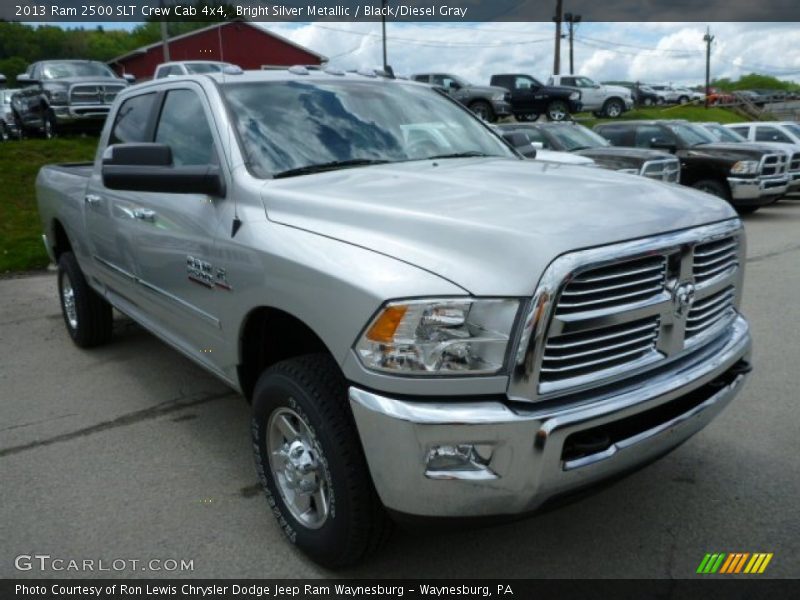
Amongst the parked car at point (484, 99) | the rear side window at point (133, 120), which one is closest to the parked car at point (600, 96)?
the parked car at point (484, 99)

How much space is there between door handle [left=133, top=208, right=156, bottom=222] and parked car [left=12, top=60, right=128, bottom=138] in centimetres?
1241

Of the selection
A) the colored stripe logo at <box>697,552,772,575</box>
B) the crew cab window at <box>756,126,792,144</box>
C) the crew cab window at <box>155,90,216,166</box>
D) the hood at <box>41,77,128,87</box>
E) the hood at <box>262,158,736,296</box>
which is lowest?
the colored stripe logo at <box>697,552,772,575</box>

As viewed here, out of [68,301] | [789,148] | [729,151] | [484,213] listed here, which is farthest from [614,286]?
[789,148]

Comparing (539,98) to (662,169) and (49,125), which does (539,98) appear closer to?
(662,169)

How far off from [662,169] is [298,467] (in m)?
10.3

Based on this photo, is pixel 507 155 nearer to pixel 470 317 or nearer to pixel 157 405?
pixel 470 317

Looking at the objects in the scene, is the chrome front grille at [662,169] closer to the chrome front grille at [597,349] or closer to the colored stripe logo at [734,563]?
the colored stripe logo at [734,563]

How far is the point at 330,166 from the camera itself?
3.37 meters

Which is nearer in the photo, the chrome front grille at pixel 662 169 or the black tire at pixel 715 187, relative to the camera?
the chrome front grille at pixel 662 169

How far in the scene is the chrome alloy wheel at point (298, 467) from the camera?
8.85 feet

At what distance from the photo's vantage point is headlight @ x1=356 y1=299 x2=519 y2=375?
220 cm

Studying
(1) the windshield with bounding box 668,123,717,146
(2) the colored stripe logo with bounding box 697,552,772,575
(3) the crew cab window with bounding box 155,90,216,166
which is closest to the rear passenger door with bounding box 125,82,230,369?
(3) the crew cab window with bounding box 155,90,216,166

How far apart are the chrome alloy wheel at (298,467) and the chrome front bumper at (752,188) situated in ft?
38.3

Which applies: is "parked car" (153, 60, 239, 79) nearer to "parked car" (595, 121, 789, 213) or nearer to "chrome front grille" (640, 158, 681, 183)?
"parked car" (595, 121, 789, 213)
